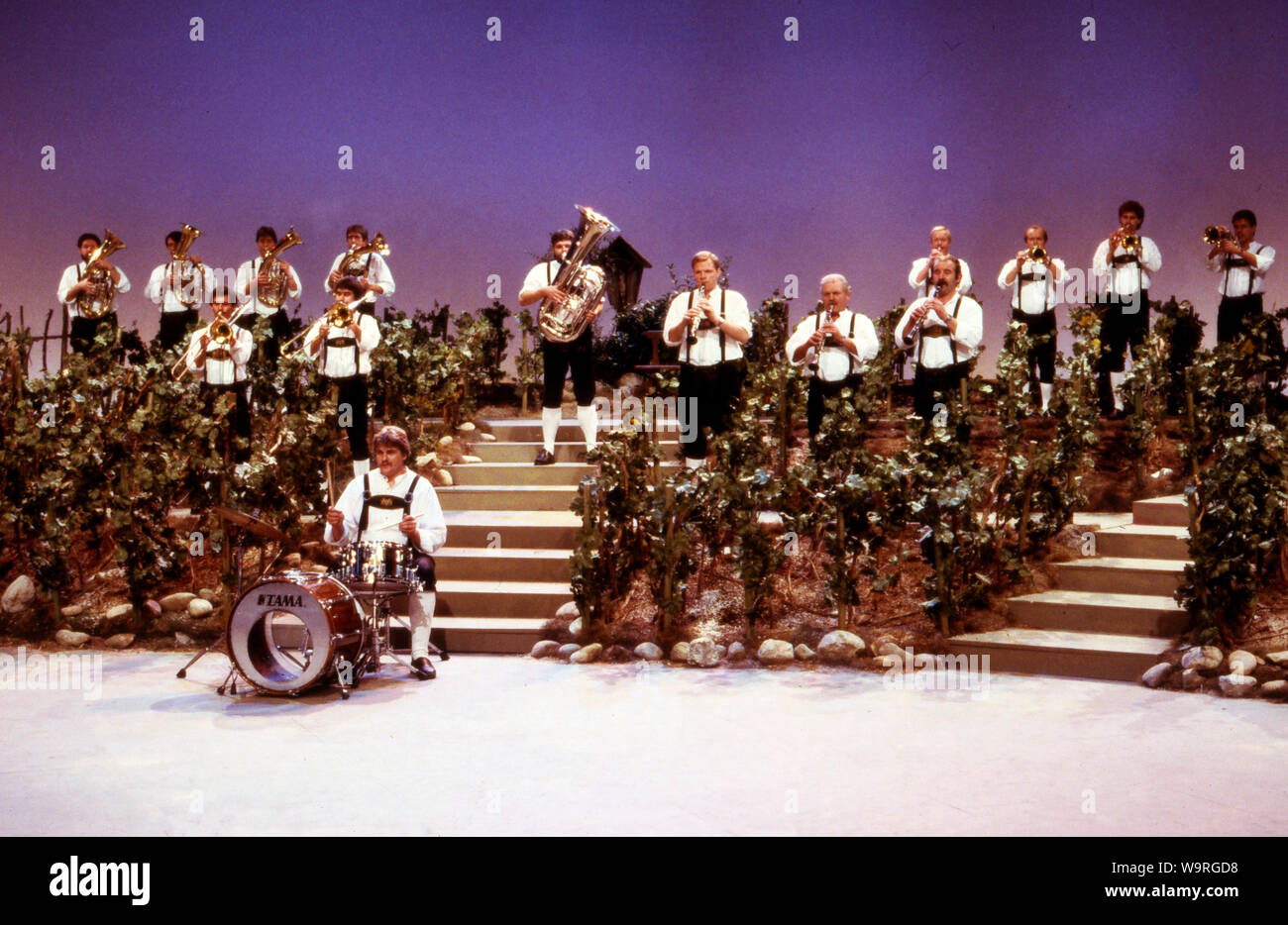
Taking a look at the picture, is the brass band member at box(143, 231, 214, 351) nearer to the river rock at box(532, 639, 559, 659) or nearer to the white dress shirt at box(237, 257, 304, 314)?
the white dress shirt at box(237, 257, 304, 314)

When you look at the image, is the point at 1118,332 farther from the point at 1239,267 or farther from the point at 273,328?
the point at 273,328

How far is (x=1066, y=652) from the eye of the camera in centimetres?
612

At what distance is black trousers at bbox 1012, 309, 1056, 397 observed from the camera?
884 cm

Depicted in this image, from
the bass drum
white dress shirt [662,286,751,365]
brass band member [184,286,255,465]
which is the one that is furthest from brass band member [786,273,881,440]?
brass band member [184,286,255,465]

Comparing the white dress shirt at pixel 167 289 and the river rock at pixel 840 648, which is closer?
the river rock at pixel 840 648

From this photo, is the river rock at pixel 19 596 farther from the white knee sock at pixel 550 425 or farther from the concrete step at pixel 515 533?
the white knee sock at pixel 550 425

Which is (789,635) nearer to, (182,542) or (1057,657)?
(1057,657)

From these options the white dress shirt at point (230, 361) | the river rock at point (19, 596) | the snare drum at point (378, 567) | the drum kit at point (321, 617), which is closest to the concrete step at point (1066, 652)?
the snare drum at point (378, 567)

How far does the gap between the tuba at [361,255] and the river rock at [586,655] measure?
13.0 feet

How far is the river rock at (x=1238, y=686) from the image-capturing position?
554 cm

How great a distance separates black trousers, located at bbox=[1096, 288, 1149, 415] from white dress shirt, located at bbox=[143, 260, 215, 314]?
6978 millimetres

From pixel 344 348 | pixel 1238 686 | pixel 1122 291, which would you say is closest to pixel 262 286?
pixel 344 348

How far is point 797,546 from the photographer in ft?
24.4

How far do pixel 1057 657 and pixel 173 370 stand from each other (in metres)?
5.91
